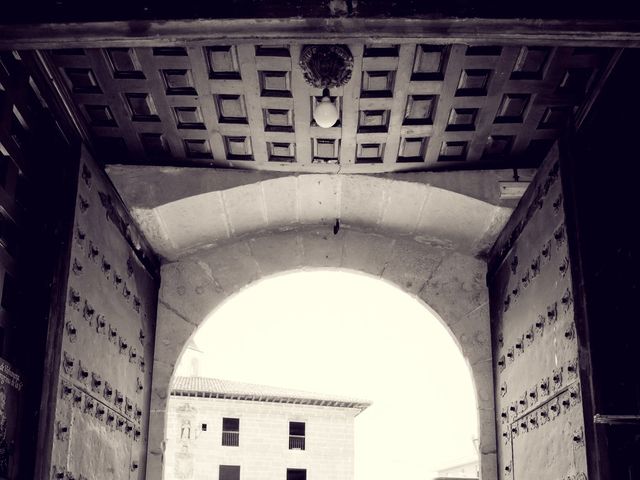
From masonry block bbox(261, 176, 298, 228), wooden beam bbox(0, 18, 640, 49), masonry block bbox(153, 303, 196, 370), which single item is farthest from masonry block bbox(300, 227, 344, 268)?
wooden beam bbox(0, 18, 640, 49)

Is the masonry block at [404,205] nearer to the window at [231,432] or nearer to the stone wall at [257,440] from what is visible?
the stone wall at [257,440]

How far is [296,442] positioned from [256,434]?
4.80 feet

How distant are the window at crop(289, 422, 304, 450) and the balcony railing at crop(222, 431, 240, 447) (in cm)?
189

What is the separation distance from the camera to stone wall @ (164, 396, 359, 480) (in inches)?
1101

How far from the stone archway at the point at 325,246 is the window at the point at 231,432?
73.9ft

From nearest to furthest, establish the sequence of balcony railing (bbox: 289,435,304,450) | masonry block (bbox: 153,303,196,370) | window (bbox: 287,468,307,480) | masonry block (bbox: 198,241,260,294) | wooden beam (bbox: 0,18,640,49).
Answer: wooden beam (bbox: 0,18,640,49)
masonry block (bbox: 153,303,196,370)
masonry block (bbox: 198,241,260,294)
window (bbox: 287,468,307,480)
balcony railing (bbox: 289,435,304,450)

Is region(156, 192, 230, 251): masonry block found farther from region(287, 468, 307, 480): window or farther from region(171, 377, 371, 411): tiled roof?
region(287, 468, 307, 480): window

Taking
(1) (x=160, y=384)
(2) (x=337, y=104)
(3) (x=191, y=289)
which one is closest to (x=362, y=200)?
(2) (x=337, y=104)

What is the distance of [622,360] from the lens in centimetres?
428

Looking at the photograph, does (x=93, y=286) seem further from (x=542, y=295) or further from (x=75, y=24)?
(x=542, y=295)

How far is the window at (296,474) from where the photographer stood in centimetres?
2875

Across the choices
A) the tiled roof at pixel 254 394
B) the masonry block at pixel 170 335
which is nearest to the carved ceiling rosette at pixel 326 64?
the masonry block at pixel 170 335

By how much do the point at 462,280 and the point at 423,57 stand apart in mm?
2579

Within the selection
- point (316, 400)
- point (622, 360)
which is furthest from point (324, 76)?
point (316, 400)
